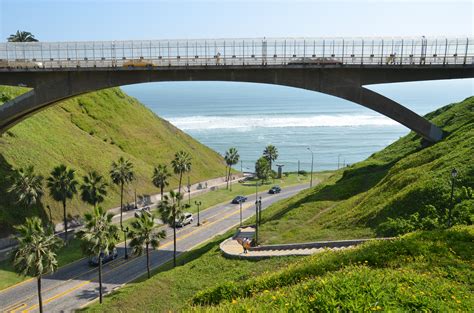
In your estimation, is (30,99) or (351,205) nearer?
(351,205)

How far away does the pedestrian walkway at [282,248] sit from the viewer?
1224 inches

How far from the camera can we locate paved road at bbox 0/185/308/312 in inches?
1462

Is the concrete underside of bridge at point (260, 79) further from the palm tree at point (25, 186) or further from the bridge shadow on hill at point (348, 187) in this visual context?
the palm tree at point (25, 186)

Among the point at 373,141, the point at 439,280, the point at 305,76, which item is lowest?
the point at 373,141

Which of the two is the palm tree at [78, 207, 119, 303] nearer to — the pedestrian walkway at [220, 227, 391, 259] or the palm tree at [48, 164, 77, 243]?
the pedestrian walkway at [220, 227, 391, 259]

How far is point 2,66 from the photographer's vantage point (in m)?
→ 54.2

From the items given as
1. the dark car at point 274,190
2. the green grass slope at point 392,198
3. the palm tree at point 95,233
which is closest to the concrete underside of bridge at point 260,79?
the green grass slope at point 392,198

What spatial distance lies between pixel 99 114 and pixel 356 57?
202 ft

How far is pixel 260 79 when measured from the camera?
50.0 m

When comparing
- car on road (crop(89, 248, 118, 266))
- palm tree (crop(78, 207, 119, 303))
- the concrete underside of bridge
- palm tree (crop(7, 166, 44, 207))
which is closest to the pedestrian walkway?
palm tree (crop(78, 207, 119, 303))

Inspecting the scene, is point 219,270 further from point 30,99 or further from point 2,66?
point 2,66

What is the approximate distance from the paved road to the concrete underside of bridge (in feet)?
68.6

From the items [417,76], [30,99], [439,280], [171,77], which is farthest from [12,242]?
[417,76]

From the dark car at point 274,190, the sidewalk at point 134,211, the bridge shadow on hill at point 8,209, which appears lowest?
the dark car at point 274,190
